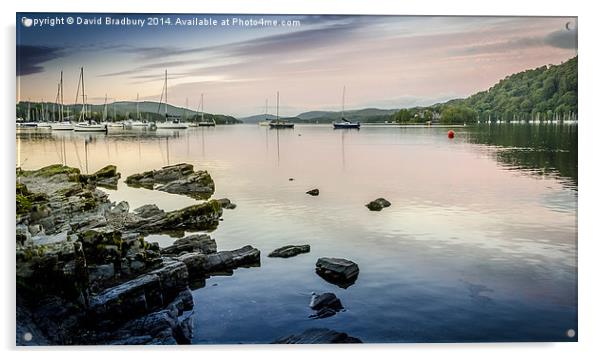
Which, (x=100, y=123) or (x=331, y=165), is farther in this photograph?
(x=331, y=165)

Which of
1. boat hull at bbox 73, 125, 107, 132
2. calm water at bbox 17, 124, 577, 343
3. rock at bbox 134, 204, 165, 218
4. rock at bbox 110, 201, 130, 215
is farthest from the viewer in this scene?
rock at bbox 134, 204, 165, 218

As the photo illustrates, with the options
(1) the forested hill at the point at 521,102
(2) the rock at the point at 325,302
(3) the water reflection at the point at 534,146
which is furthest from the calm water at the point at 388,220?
(1) the forested hill at the point at 521,102

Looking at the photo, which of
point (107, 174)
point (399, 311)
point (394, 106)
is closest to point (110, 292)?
point (107, 174)

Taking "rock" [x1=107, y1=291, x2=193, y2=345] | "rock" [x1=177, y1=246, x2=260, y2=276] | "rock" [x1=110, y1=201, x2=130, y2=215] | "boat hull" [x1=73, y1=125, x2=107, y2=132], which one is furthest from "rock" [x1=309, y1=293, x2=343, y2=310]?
"boat hull" [x1=73, y1=125, x2=107, y2=132]

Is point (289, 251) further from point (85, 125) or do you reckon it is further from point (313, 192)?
point (85, 125)

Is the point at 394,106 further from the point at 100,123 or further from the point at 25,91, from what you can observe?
the point at 25,91

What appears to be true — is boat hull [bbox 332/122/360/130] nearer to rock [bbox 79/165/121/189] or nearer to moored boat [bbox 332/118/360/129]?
moored boat [bbox 332/118/360/129]
